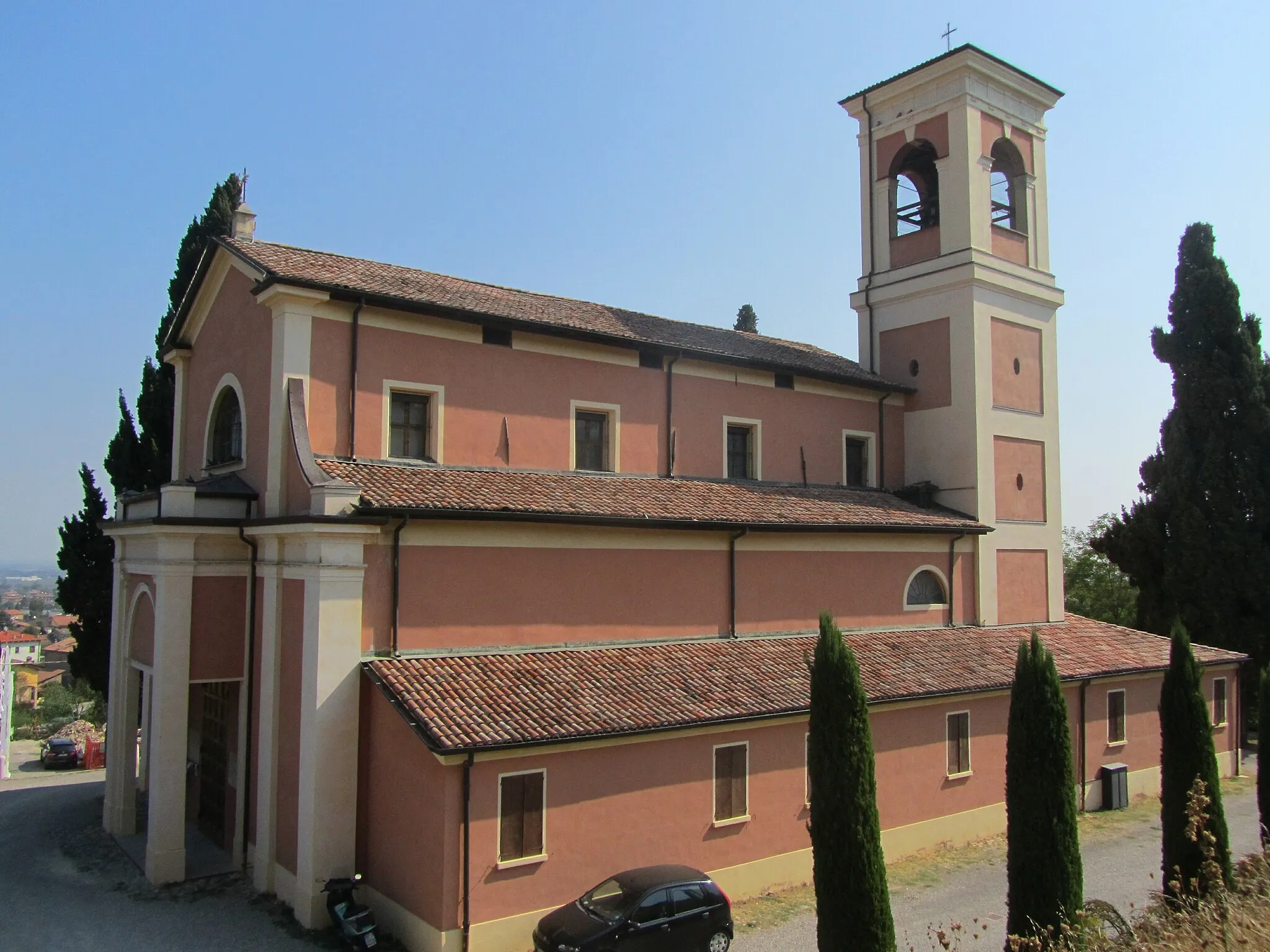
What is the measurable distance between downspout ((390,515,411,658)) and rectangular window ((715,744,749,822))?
16.0 feet

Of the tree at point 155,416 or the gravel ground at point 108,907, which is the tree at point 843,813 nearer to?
the gravel ground at point 108,907

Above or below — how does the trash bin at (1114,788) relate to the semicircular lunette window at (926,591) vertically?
below

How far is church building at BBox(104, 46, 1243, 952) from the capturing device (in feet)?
40.1

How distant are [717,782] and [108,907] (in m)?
8.77

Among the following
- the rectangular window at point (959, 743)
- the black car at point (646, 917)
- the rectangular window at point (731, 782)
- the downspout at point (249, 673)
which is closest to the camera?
the black car at point (646, 917)

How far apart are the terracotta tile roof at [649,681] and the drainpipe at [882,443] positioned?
4020 mm

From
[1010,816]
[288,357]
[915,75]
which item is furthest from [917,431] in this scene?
[288,357]

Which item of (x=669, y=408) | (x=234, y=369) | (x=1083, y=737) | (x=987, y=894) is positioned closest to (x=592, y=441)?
(x=669, y=408)

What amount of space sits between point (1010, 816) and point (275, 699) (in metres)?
9.99

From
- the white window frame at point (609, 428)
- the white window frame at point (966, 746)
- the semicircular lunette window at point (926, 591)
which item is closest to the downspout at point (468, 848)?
the white window frame at point (609, 428)

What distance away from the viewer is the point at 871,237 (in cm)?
2352

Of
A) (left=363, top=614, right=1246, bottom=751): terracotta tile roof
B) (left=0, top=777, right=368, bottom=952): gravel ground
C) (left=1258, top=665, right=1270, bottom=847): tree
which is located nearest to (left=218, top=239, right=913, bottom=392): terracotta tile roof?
(left=363, top=614, right=1246, bottom=751): terracotta tile roof

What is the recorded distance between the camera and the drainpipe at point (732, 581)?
16.3 meters

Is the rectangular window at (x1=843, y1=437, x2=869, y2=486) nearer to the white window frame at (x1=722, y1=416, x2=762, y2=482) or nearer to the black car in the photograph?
the white window frame at (x1=722, y1=416, x2=762, y2=482)
